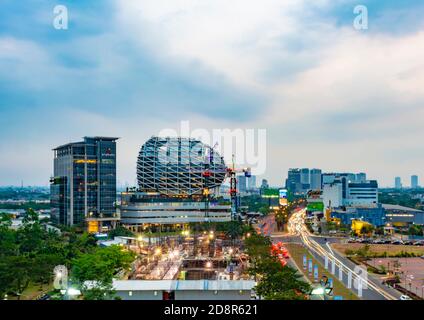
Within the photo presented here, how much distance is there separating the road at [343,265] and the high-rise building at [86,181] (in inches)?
252

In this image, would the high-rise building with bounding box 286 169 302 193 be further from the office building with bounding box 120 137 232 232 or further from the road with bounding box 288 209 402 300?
the office building with bounding box 120 137 232 232

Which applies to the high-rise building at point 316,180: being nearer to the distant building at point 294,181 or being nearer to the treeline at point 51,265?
the distant building at point 294,181

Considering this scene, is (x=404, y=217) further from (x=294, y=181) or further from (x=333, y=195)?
(x=294, y=181)

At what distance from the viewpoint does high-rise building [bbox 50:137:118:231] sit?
13.7m

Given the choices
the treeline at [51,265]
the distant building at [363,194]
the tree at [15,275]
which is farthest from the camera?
the distant building at [363,194]

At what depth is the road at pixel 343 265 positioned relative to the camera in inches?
230

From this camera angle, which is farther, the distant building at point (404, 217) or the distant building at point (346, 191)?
the distant building at point (346, 191)

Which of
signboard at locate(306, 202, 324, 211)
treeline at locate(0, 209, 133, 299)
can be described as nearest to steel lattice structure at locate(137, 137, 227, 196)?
signboard at locate(306, 202, 324, 211)

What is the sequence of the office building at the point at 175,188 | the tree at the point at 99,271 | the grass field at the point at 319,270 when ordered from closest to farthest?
the tree at the point at 99,271 → the grass field at the point at 319,270 → the office building at the point at 175,188

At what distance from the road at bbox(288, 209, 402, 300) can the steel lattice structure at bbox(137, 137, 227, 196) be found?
145 inches

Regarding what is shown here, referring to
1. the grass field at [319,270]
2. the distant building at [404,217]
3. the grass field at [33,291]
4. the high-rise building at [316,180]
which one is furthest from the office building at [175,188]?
the grass field at [33,291]

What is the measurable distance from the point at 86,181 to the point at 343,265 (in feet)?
28.3
